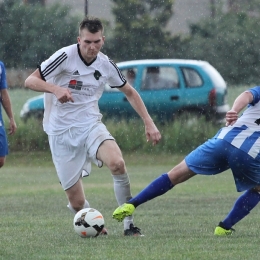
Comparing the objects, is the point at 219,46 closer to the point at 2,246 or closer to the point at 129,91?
the point at 129,91

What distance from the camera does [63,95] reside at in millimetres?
7355

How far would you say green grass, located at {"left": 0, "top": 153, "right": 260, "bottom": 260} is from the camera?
660 cm

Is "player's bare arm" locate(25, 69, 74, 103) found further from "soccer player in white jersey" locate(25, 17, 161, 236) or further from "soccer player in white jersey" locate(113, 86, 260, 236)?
"soccer player in white jersey" locate(113, 86, 260, 236)

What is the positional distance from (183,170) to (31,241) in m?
1.29

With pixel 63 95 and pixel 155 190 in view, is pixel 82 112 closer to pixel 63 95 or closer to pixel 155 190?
pixel 63 95

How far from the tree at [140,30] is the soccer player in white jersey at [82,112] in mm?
14139

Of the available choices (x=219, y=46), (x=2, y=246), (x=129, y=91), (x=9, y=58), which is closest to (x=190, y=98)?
(x=219, y=46)

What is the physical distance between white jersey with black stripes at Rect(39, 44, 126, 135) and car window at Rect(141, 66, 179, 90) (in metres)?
11.2

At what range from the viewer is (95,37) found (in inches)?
308

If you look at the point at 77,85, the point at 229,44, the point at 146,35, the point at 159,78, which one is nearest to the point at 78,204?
the point at 77,85

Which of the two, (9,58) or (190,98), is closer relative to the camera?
(190,98)

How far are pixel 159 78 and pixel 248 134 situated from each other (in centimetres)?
1205

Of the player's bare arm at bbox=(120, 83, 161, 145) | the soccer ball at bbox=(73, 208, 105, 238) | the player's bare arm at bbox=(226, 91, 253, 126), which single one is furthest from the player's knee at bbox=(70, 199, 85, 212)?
the player's bare arm at bbox=(226, 91, 253, 126)

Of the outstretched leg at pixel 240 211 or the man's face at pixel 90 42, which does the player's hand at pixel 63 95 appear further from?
the outstretched leg at pixel 240 211
